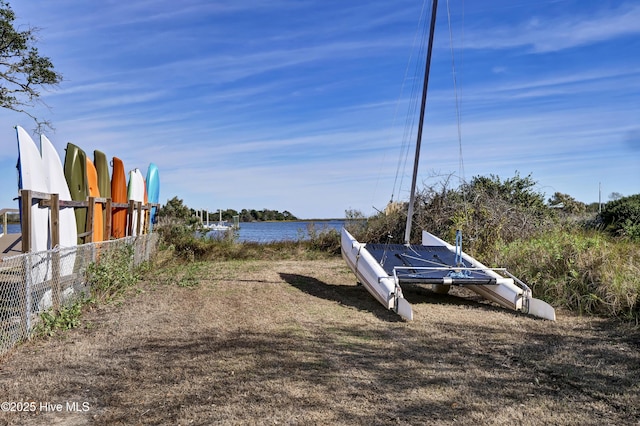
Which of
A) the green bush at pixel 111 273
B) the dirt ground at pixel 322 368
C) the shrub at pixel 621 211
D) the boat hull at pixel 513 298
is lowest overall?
the dirt ground at pixel 322 368

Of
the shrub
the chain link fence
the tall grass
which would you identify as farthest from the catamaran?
the shrub

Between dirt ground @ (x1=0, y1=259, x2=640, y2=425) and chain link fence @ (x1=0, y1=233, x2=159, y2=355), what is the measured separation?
24 centimetres

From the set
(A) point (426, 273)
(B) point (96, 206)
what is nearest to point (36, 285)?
(B) point (96, 206)

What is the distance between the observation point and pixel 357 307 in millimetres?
7629

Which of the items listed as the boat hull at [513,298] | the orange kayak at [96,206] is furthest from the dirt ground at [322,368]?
the orange kayak at [96,206]

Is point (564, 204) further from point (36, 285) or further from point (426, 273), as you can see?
point (36, 285)

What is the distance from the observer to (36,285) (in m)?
5.72

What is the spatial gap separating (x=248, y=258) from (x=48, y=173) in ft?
25.9

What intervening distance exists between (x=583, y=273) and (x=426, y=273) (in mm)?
2327

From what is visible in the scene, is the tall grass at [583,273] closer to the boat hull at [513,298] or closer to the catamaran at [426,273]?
the catamaran at [426,273]

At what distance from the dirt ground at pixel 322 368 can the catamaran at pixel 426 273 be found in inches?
9.4

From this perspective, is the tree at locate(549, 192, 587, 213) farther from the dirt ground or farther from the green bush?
the green bush

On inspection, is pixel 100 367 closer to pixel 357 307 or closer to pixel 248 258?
pixel 357 307

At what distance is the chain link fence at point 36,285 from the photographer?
5.17 m
